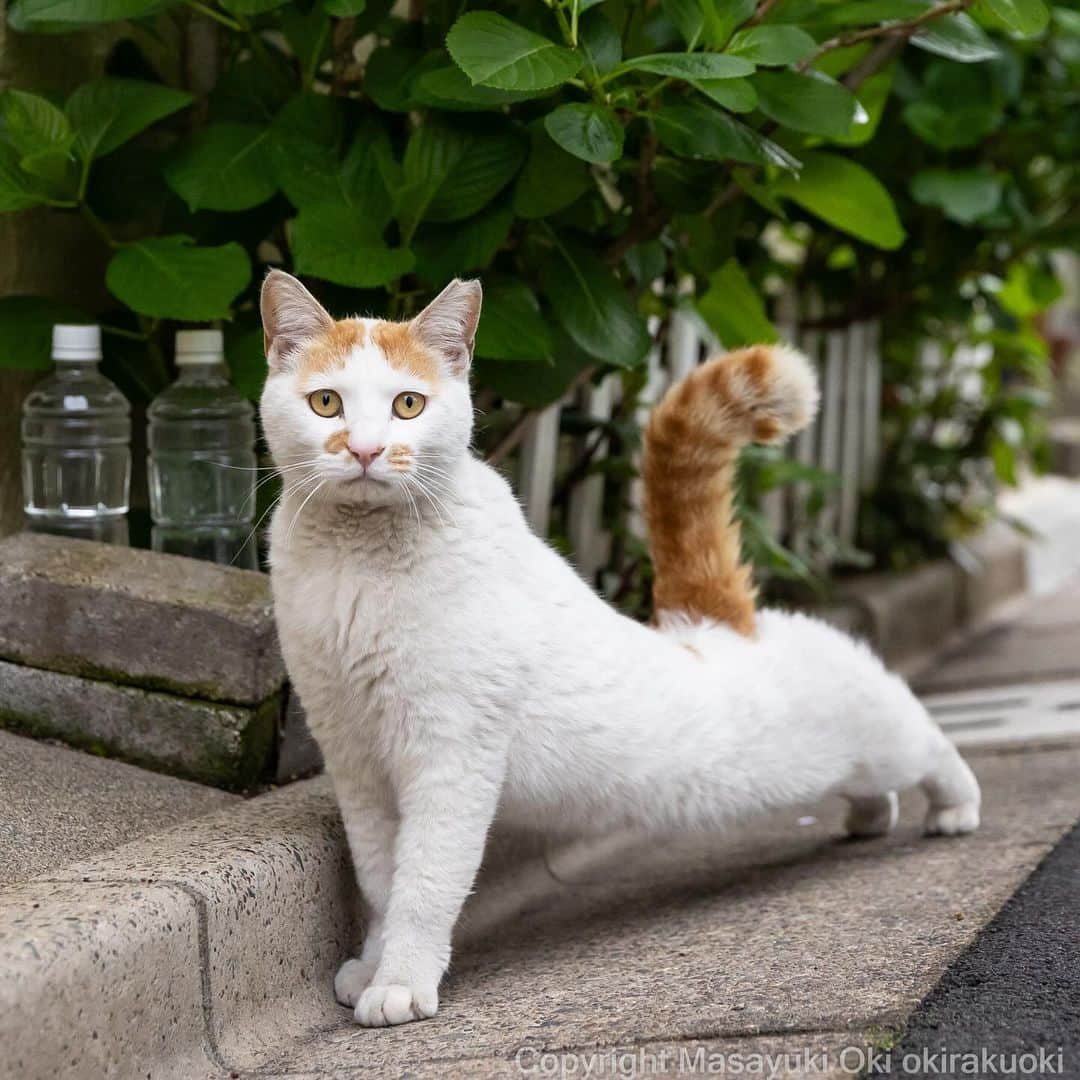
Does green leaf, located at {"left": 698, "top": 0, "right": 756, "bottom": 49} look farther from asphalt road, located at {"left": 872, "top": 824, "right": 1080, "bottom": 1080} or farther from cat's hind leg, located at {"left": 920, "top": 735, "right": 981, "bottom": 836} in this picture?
asphalt road, located at {"left": 872, "top": 824, "right": 1080, "bottom": 1080}

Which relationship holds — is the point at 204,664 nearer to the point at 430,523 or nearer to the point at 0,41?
the point at 430,523

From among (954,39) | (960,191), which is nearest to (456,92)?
(954,39)

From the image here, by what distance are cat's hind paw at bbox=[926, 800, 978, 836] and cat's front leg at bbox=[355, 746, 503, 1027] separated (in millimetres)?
1104

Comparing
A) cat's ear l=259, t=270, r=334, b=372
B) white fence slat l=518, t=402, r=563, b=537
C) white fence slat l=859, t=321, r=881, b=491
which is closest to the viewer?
cat's ear l=259, t=270, r=334, b=372

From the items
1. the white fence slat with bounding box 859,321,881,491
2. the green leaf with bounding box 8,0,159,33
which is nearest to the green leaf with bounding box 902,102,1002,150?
the white fence slat with bounding box 859,321,881,491

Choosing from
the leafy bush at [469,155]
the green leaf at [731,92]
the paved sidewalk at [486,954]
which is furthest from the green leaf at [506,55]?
the paved sidewalk at [486,954]

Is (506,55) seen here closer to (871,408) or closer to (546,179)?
(546,179)

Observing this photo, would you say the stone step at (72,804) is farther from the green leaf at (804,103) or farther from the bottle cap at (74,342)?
the green leaf at (804,103)

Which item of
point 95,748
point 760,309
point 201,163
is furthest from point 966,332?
point 95,748

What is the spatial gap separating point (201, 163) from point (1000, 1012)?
1.87 metres

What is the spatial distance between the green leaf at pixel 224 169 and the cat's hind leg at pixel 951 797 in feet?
5.25

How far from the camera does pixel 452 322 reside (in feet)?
6.28

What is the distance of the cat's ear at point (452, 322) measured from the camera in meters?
1.90

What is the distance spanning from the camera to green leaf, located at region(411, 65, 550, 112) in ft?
7.24
